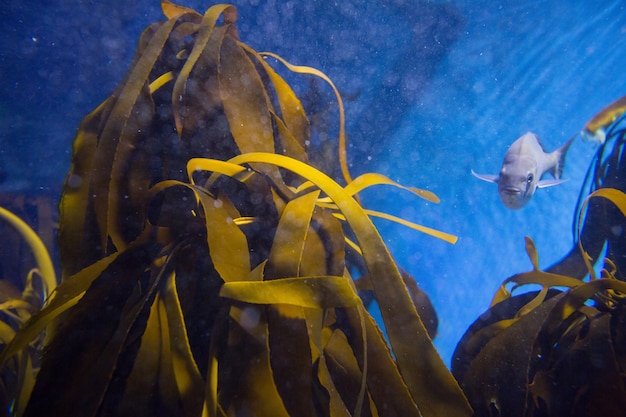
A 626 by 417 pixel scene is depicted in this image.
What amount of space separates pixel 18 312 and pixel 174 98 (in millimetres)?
1772

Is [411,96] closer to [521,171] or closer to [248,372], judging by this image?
[521,171]

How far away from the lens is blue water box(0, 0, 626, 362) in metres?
3.30

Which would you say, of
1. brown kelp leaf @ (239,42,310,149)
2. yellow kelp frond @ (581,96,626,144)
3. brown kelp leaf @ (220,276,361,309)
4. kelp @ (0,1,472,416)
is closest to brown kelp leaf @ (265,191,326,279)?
kelp @ (0,1,472,416)

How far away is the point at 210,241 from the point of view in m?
1.08

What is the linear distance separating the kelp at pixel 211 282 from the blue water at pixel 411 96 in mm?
2510

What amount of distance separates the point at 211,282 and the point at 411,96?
175 inches

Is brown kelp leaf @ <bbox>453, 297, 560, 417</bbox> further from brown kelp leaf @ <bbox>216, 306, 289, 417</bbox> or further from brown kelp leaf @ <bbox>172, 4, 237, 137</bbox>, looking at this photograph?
brown kelp leaf @ <bbox>172, 4, 237, 137</bbox>

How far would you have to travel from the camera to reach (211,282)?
46.6 inches

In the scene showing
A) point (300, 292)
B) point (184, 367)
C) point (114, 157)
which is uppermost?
point (114, 157)

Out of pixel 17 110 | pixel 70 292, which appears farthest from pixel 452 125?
pixel 17 110

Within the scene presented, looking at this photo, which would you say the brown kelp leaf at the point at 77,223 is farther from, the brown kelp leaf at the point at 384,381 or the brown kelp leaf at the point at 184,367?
the brown kelp leaf at the point at 384,381

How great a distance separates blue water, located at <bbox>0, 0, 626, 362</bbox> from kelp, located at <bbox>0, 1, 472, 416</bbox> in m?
2.51

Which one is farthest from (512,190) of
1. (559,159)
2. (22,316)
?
(22,316)

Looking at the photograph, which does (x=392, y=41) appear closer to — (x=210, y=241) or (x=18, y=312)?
(x=210, y=241)
